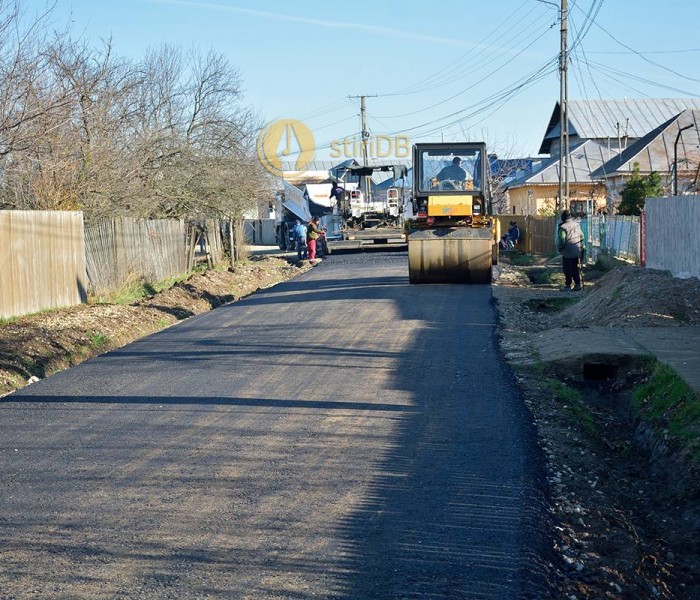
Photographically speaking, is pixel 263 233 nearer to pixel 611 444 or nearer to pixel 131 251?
pixel 131 251

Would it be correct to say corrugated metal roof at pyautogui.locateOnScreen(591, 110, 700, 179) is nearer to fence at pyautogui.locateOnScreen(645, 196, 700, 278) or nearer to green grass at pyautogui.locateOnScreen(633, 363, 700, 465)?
fence at pyautogui.locateOnScreen(645, 196, 700, 278)

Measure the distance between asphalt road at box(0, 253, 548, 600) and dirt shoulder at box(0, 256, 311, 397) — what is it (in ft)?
2.88

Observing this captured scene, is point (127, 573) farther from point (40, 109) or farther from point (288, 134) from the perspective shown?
point (288, 134)

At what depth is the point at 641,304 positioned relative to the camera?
49.2ft

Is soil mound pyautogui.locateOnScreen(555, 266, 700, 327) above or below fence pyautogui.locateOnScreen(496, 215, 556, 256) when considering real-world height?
below

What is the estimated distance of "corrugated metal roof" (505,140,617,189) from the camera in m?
52.8

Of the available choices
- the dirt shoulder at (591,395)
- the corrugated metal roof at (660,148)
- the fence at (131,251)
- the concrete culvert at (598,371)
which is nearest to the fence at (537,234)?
the corrugated metal roof at (660,148)

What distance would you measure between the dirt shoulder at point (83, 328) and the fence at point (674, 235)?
10.00m

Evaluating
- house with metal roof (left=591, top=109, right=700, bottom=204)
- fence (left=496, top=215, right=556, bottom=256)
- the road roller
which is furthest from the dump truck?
house with metal roof (left=591, top=109, right=700, bottom=204)

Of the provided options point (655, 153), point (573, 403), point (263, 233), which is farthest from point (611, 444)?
point (263, 233)

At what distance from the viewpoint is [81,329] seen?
15430 mm

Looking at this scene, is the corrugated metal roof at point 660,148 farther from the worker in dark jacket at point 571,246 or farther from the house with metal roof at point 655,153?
the worker in dark jacket at point 571,246

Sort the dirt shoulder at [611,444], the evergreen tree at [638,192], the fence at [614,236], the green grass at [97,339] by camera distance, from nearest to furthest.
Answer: the dirt shoulder at [611,444] → the green grass at [97,339] → the fence at [614,236] → the evergreen tree at [638,192]

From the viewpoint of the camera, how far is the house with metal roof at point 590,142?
173 ft
